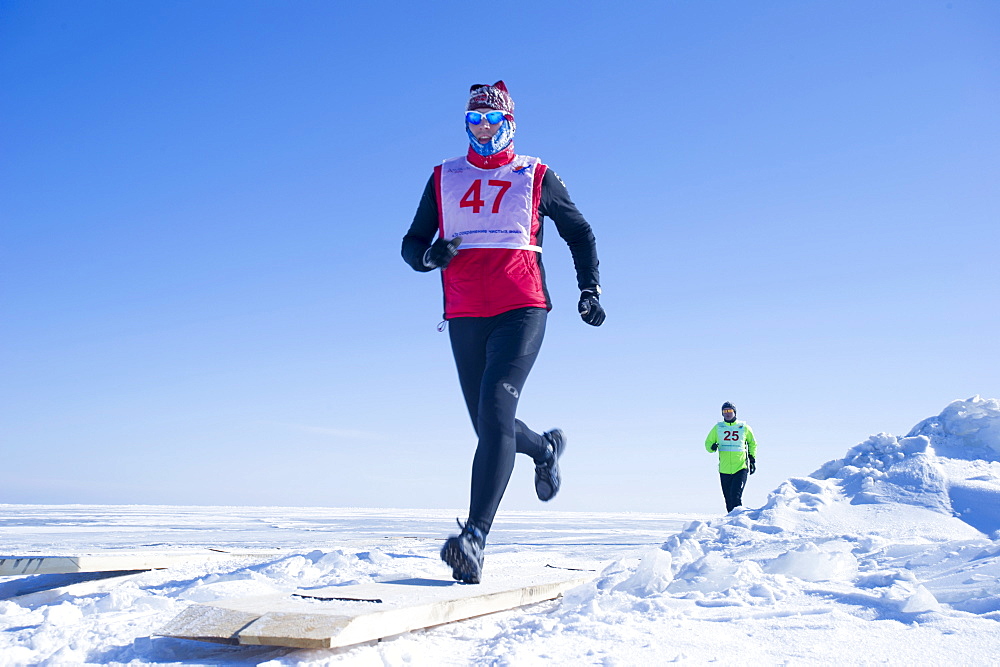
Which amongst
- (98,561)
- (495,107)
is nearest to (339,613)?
(495,107)

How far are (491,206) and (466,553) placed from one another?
1.30 meters

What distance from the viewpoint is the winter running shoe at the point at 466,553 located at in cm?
259

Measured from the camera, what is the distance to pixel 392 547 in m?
5.47

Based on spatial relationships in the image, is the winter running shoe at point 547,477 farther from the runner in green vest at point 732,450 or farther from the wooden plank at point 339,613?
the runner in green vest at point 732,450

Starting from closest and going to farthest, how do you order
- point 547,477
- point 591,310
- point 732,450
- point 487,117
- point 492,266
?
point 492,266 → point 487,117 → point 591,310 → point 547,477 → point 732,450

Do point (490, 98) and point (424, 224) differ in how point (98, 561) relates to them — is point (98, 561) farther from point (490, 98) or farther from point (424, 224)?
point (490, 98)

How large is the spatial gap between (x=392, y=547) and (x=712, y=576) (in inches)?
124

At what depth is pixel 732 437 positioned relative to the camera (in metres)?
10.5

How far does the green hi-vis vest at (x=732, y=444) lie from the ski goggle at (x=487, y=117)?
8.39 metres

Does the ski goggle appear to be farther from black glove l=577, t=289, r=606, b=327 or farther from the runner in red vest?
black glove l=577, t=289, r=606, b=327

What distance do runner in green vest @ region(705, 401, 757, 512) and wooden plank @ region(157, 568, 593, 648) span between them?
8.48m

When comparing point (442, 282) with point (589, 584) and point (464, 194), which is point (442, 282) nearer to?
point (464, 194)

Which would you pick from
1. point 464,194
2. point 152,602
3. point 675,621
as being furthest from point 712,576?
point 152,602

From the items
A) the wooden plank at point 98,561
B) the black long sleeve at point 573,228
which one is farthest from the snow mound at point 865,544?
the wooden plank at point 98,561
